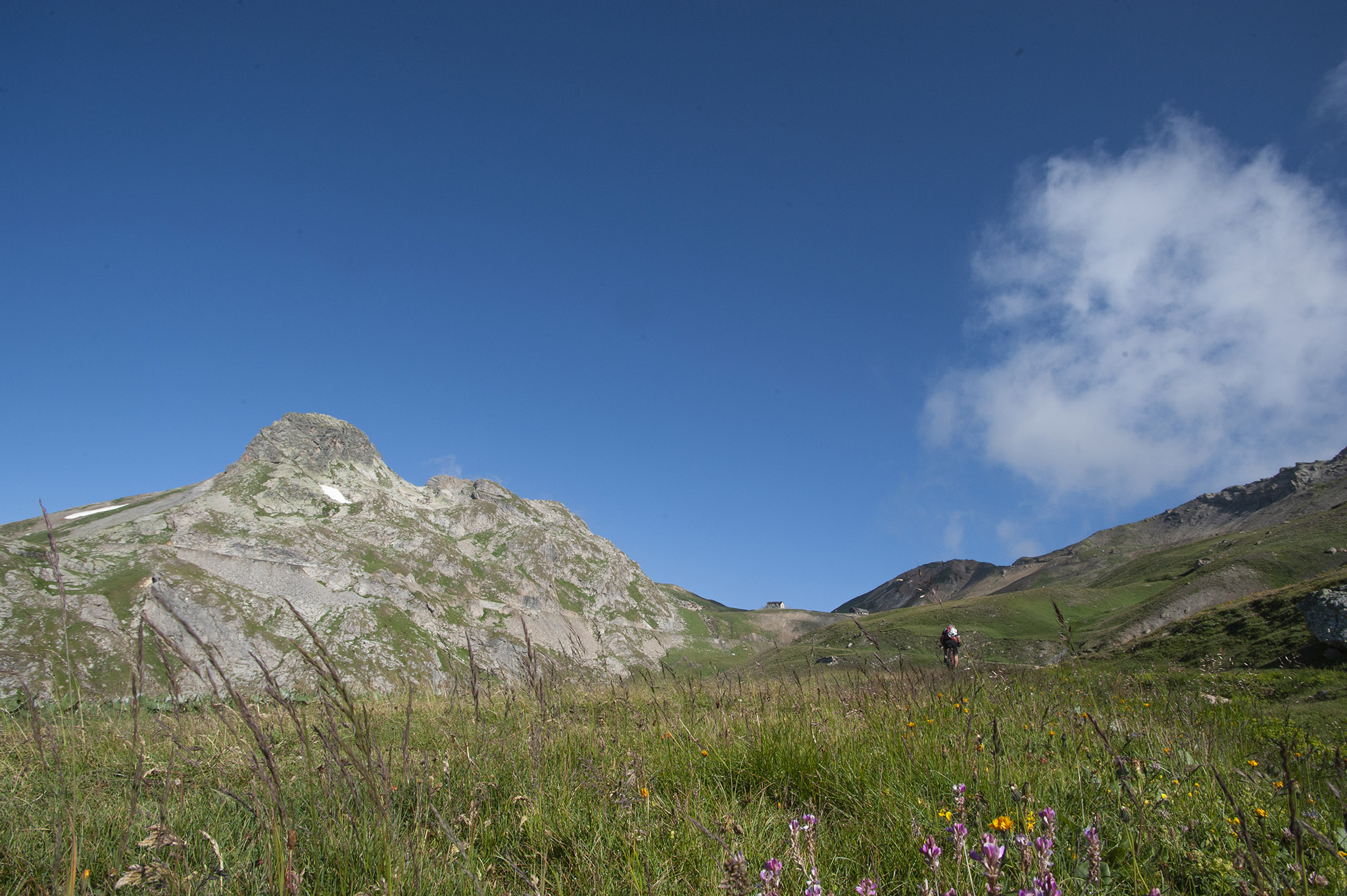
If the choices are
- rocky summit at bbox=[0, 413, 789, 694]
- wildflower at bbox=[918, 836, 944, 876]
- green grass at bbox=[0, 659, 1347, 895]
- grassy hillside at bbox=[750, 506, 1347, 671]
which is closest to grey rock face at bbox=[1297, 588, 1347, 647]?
grassy hillside at bbox=[750, 506, 1347, 671]

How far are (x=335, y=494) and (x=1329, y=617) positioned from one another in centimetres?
20315

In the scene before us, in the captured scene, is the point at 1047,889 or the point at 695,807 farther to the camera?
the point at 695,807

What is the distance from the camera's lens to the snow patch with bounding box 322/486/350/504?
176m

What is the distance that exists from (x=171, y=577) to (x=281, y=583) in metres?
23.0

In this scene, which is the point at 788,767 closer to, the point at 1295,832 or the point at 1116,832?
the point at 1116,832

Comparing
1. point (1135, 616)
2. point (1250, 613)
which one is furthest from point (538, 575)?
point (1250, 613)

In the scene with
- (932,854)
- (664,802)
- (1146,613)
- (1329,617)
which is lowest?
(1146,613)

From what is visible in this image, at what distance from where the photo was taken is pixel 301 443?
7372 inches

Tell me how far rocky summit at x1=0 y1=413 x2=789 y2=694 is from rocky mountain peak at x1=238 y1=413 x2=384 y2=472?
48 centimetres

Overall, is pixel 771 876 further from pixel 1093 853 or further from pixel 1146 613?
pixel 1146 613

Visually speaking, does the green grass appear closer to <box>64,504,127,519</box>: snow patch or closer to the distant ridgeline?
the distant ridgeline

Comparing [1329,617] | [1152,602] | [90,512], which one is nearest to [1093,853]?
[1329,617]

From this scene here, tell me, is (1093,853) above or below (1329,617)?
above

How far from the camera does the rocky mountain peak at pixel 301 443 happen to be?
17788cm
